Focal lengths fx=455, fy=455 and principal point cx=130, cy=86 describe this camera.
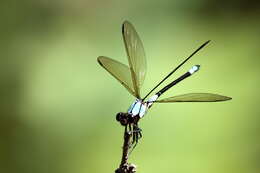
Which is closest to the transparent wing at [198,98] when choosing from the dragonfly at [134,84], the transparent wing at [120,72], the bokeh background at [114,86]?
the dragonfly at [134,84]

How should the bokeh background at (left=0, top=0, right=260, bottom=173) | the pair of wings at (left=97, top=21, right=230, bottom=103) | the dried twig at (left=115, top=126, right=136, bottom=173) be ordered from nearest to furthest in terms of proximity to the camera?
the dried twig at (left=115, top=126, right=136, bottom=173), the pair of wings at (left=97, top=21, right=230, bottom=103), the bokeh background at (left=0, top=0, right=260, bottom=173)

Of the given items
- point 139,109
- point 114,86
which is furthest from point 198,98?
point 114,86

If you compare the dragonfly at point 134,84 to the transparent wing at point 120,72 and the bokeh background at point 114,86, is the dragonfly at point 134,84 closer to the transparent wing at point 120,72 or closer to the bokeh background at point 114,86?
the transparent wing at point 120,72

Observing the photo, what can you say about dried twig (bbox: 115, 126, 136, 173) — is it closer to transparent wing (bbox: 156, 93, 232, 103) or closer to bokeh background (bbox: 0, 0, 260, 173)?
transparent wing (bbox: 156, 93, 232, 103)

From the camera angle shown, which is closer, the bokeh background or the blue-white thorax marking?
the blue-white thorax marking

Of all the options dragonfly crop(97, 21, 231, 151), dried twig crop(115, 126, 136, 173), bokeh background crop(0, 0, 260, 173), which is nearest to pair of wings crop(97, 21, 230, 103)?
dragonfly crop(97, 21, 231, 151)

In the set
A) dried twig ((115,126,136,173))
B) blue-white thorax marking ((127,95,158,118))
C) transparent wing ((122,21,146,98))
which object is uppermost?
transparent wing ((122,21,146,98))

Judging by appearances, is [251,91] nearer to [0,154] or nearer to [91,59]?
[91,59]
